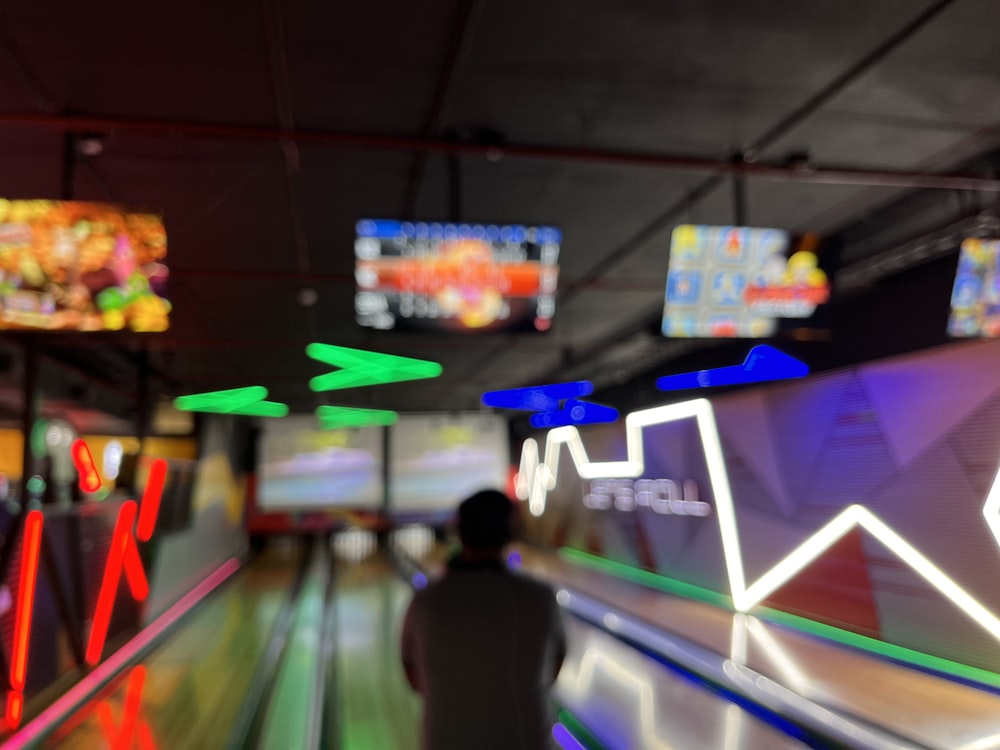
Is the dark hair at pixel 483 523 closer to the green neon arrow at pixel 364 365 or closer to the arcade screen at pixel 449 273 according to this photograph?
the arcade screen at pixel 449 273

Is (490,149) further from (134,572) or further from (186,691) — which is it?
(134,572)

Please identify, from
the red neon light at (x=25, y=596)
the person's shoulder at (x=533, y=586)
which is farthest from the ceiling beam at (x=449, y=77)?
the red neon light at (x=25, y=596)

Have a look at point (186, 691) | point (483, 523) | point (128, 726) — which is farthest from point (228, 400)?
point (483, 523)

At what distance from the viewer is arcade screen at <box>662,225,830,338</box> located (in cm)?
445

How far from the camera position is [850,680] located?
4.84m

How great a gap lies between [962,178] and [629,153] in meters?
2.21

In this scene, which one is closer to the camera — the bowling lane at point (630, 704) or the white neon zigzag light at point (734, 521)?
the bowling lane at point (630, 704)

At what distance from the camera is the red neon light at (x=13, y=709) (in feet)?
14.4

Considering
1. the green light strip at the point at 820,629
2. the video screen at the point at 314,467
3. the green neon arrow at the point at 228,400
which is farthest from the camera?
the video screen at the point at 314,467

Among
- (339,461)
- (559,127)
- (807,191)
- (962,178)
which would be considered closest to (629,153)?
(559,127)

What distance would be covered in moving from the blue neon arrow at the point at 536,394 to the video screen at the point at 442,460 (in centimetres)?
872

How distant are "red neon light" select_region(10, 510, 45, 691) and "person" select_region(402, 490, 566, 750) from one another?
4.04 meters

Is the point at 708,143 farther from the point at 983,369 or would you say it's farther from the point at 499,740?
the point at 499,740

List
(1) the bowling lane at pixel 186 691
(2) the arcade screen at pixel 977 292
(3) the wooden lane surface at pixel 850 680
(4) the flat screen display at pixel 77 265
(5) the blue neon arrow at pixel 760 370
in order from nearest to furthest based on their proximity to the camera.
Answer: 1. (4) the flat screen display at pixel 77 265
2. (3) the wooden lane surface at pixel 850 680
3. (1) the bowling lane at pixel 186 691
4. (2) the arcade screen at pixel 977 292
5. (5) the blue neon arrow at pixel 760 370
